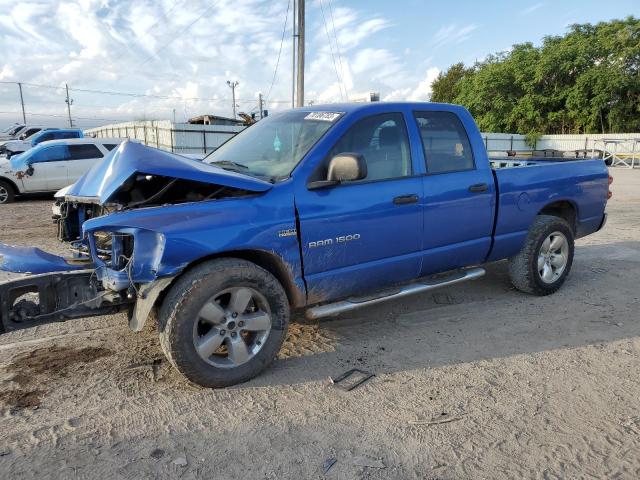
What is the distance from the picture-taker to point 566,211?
19.0ft

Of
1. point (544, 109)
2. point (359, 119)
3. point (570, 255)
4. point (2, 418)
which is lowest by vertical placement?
point (2, 418)

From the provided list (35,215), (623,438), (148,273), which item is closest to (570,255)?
(623,438)

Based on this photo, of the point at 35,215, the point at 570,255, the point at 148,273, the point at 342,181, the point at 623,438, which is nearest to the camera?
the point at 623,438

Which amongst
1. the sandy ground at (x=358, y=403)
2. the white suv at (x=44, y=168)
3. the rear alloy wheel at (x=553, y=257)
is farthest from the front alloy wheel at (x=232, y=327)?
the white suv at (x=44, y=168)

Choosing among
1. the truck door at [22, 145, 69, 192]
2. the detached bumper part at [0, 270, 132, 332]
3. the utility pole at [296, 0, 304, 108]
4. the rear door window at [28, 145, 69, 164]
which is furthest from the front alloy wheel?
the utility pole at [296, 0, 304, 108]

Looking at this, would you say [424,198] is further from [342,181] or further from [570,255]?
[570,255]

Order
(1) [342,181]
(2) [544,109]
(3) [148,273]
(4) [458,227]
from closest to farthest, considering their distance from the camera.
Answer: (3) [148,273] → (1) [342,181] → (4) [458,227] → (2) [544,109]

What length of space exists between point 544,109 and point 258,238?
1828 inches

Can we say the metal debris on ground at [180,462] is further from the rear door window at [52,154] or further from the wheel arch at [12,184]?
the wheel arch at [12,184]

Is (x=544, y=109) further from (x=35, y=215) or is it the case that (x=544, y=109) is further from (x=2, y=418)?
(x=2, y=418)

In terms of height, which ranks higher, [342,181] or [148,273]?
[342,181]

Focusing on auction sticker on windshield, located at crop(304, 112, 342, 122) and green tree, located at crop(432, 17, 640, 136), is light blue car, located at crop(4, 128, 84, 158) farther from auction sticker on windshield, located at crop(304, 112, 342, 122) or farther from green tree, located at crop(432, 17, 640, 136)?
green tree, located at crop(432, 17, 640, 136)

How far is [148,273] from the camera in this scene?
3.15 meters

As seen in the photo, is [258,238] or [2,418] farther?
[258,238]
